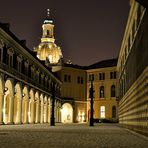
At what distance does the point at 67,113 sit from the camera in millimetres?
91500

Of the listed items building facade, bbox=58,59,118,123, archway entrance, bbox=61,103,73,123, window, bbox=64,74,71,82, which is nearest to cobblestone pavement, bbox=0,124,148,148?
building facade, bbox=58,59,118,123

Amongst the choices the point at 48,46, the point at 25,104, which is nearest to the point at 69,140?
the point at 25,104

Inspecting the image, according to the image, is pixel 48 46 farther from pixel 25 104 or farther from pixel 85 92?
pixel 25 104

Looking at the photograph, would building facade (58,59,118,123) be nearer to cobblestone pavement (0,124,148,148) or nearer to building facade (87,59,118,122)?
building facade (87,59,118,122)

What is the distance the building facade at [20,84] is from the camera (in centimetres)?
3981

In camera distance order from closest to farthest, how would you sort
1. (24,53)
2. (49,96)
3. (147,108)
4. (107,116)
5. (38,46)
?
(147,108) → (24,53) → (49,96) → (107,116) → (38,46)

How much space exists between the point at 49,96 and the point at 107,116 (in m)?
22.6

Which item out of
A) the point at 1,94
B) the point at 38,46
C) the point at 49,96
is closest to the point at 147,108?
the point at 1,94

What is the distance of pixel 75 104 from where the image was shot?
299 feet

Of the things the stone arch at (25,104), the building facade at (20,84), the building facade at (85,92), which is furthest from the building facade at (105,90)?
the stone arch at (25,104)

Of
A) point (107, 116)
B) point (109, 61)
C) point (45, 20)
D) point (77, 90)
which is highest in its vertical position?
point (45, 20)

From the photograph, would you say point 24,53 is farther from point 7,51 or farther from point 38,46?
point 38,46

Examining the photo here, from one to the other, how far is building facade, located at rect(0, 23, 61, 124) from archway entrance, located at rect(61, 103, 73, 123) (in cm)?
1885

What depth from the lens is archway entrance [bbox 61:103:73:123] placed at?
90938mm
